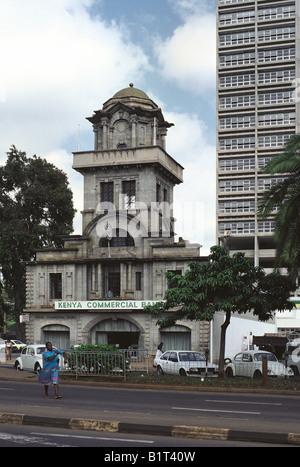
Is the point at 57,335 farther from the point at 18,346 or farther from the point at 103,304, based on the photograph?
the point at 18,346

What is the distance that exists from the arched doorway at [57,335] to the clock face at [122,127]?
635 inches

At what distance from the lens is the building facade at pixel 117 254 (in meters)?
51.2

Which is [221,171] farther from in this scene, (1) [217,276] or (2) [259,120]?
(1) [217,276]

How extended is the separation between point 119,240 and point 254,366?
78.7 ft

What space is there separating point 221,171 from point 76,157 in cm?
5263

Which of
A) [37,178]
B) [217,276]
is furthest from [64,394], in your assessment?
[37,178]

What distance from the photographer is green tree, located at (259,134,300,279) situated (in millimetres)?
27719

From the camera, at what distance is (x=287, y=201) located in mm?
27922

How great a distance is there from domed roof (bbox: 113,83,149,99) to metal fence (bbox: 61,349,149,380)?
31.5 m

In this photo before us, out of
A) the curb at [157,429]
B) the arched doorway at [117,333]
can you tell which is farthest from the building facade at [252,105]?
the curb at [157,429]

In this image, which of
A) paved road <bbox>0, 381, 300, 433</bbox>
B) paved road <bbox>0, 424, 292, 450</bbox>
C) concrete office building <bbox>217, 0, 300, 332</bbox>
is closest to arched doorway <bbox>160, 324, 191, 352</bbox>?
paved road <bbox>0, 381, 300, 433</bbox>

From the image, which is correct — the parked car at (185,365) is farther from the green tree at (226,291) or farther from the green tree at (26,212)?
the green tree at (26,212)

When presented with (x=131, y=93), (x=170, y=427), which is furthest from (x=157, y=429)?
(x=131, y=93)

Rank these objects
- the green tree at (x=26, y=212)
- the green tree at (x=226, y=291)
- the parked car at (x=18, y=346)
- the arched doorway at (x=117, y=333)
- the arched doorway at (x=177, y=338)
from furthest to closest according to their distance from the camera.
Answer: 1. the parked car at (x=18, y=346)
2. the green tree at (x=26, y=212)
3. the arched doorway at (x=117, y=333)
4. the arched doorway at (x=177, y=338)
5. the green tree at (x=226, y=291)
